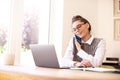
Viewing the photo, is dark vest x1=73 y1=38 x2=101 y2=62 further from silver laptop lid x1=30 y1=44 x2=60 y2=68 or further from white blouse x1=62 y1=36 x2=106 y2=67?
silver laptop lid x1=30 y1=44 x2=60 y2=68

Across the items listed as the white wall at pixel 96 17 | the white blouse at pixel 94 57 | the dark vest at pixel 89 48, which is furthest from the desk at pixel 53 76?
the white wall at pixel 96 17

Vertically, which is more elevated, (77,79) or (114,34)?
(114,34)

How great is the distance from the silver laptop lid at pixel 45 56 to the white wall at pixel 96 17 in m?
1.53

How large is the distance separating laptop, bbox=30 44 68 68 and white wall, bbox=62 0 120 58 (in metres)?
1.53

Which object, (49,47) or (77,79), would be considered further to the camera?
(49,47)

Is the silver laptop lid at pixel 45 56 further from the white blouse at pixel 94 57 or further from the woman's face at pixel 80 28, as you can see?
the woman's face at pixel 80 28

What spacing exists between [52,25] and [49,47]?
1863 mm

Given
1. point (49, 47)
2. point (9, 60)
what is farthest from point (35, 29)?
point (49, 47)

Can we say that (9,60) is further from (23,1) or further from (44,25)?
(44,25)

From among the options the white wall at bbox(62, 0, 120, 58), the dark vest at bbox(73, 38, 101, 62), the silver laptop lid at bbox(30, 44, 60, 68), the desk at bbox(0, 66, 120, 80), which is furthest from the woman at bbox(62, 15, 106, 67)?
the desk at bbox(0, 66, 120, 80)

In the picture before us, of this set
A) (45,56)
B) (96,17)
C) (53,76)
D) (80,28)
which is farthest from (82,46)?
(53,76)

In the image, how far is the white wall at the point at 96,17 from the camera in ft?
11.0

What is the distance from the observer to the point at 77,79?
2.94 feet

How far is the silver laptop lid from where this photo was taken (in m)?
1.64
